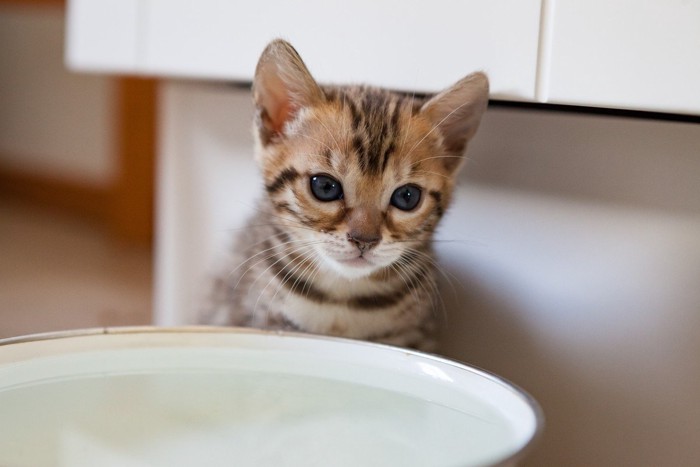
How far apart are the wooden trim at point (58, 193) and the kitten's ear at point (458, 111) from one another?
2.68 meters

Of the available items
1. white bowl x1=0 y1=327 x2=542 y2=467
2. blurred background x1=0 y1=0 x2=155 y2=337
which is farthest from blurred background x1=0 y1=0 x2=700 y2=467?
blurred background x1=0 y1=0 x2=155 y2=337

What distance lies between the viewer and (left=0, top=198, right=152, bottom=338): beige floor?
7.32 ft

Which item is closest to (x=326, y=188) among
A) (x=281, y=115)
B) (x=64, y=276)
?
(x=281, y=115)

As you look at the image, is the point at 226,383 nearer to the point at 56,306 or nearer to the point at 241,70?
the point at 241,70

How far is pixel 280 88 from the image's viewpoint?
3.36 feet

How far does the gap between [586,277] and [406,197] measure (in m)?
0.25

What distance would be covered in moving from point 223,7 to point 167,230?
56 cm

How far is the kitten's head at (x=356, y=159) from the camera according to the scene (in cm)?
97

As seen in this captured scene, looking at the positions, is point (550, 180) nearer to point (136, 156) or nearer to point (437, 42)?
point (437, 42)

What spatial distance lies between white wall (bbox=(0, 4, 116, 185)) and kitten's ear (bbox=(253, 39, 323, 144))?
2495 millimetres

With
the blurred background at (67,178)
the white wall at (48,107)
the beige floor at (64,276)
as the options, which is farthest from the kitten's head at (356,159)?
the white wall at (48,107)

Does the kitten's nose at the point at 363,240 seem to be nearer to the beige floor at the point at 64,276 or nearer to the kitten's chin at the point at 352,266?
the kitten's chin at the point at 352,266

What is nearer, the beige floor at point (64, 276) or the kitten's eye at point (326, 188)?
the kitten's eye at point (326, 188)

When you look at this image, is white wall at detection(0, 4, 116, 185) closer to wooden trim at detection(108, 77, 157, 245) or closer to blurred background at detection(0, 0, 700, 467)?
wooden trim at detection(108, 77, 157, 245)
